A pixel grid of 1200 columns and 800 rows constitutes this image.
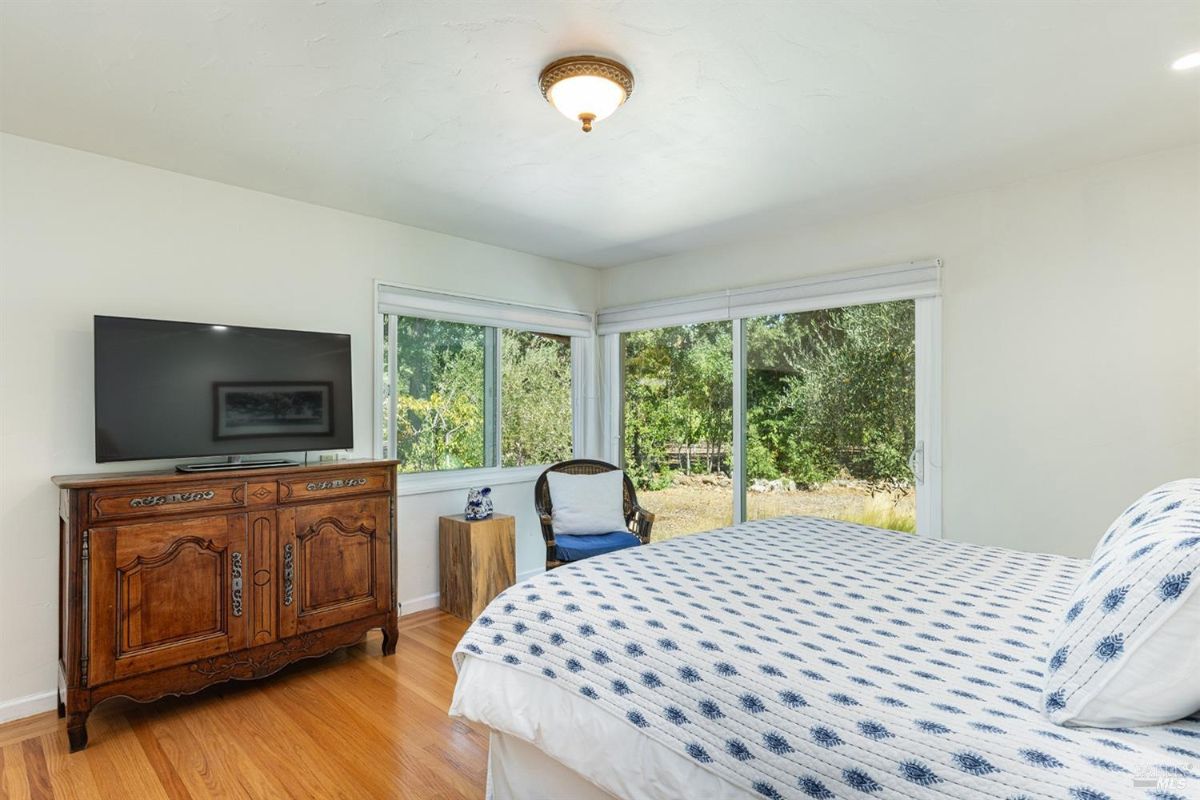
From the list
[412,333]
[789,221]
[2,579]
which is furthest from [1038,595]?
[2,579]

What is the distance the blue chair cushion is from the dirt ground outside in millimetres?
754

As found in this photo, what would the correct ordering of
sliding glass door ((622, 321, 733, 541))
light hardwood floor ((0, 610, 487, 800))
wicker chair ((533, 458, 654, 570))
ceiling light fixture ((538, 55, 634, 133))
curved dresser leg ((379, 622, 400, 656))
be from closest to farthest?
ceiling light fixture ((538, 55, 634, 133)) → light hardwood floor ((0, 610, 487, 800)) → curved dresser leg ((379, 622, 400, 656)) → wicker chair ((533, 458, 654, 570)) → sliding glass door ((622, 321, 733, 541))

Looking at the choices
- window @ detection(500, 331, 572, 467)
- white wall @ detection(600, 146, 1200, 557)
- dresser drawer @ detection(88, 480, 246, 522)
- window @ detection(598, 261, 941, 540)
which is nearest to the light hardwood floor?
dresser drawer @ detection(88, 480, 246, 522)

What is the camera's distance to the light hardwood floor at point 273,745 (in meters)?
2.12

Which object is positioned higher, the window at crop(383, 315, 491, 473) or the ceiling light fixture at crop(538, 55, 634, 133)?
the ceiling light fixture at crop(538, 55, 634, 133)

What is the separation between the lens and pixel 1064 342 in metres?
2.99

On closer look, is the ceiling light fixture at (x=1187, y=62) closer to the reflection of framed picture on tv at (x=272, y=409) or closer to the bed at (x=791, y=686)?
the bed at (x=791, y=686)

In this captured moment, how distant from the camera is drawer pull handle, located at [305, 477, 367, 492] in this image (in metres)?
2.98

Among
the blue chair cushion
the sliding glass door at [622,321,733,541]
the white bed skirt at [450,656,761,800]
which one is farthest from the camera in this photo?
the sliding glass door at [622,321,733,541]

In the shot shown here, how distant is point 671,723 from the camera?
1360mm

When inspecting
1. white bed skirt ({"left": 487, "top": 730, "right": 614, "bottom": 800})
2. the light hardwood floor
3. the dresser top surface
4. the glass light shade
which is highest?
the glass light shade

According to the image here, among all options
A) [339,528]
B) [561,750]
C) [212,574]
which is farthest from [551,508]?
[561,750]

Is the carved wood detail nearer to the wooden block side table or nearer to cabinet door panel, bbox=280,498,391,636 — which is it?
cabinet door panel, bbox=280,498,391,636

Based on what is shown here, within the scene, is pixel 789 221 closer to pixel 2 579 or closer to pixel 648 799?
pixel 648 799
